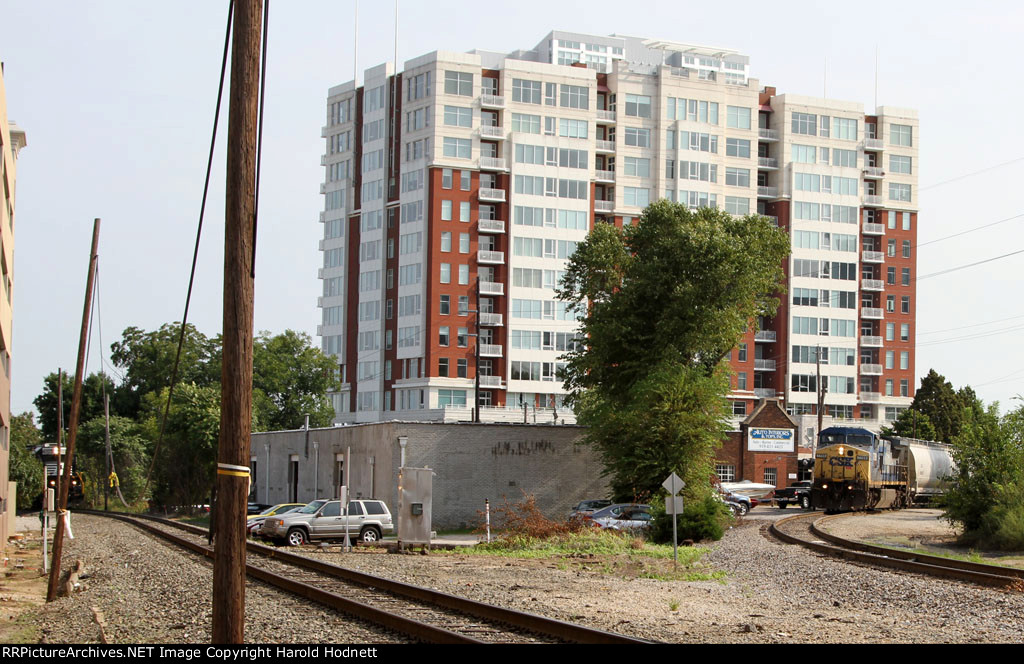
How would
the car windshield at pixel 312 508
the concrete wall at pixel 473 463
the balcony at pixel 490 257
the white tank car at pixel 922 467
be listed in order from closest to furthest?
the car windshield at pixel 312 508 → the concrete wall at pixel 473 463 → the white tank car at pixel 922 467 → the balcony at pixel 490 257

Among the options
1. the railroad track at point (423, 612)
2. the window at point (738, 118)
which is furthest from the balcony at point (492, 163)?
the railroad track at point (423, 612)

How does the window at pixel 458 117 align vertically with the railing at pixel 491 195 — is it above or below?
above

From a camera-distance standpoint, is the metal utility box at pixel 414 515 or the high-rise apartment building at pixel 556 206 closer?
the metal utility box at pixel 414 515

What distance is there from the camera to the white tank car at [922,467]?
60125 mm

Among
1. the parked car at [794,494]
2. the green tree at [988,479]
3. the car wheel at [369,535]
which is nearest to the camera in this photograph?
the green tree at [988,479]

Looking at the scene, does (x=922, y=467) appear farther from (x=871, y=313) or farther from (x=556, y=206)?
(x=871, y=313)

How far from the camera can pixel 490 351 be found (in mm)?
94625

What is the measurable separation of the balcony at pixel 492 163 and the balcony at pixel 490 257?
7.32 meters

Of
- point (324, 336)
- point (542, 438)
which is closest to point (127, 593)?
point (542, 438)

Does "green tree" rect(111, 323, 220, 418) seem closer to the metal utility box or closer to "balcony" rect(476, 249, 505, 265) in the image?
"balcony" rect(476, 249, 505, 265)

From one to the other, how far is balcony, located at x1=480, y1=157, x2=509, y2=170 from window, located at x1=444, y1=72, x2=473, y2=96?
582 centimetres

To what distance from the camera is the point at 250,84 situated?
9992 millimetres

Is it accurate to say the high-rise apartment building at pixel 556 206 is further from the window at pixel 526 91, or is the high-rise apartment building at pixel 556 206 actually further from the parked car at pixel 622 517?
the parked car at pixel 622 517

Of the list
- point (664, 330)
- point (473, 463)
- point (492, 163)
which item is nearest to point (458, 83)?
point (492, 163)
